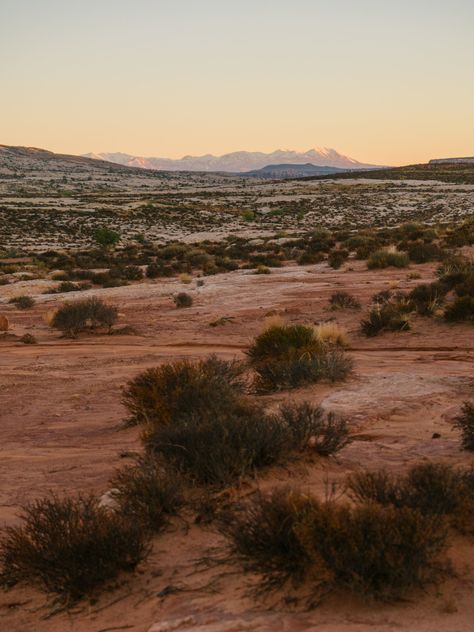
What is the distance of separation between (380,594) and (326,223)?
53.9m

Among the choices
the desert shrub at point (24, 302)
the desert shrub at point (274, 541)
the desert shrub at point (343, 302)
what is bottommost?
the desert shrub at point (24, 302)

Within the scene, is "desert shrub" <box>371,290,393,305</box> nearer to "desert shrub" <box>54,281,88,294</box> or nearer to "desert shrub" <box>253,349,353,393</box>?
"desert shrub" <box>253,349,353,393</box>

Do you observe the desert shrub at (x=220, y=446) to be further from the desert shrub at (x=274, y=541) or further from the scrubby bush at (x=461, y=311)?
the scrubby bush at (x=461, y=311)

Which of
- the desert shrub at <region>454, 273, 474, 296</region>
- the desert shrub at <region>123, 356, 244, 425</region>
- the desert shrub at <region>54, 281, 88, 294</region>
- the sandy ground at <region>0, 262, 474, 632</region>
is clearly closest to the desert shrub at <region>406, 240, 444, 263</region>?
the sandy ground at <region>0, 262, 474, 632</region>

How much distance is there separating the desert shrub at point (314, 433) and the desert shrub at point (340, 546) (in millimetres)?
1811

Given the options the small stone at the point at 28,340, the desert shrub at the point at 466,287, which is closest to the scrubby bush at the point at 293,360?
the desert shrub at the point at 466,287

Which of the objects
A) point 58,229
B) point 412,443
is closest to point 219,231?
point 58,229

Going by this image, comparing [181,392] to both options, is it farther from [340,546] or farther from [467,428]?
[340,546]

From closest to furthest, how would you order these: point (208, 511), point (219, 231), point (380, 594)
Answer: point (380, 594)
point (208, 511)
point (219, 231)

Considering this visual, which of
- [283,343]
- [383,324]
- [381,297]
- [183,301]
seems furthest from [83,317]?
[381,297]

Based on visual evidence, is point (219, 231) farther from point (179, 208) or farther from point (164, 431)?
point (164, 431)

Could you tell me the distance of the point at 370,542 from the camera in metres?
3.61

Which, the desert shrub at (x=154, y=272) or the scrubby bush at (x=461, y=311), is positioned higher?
the scrubby bush at (x=461, y=311)

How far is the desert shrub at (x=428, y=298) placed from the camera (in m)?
14.2
